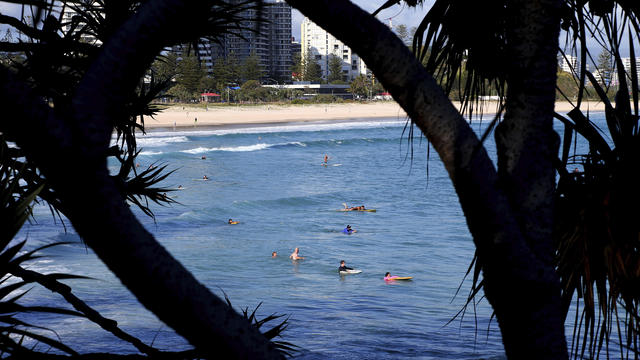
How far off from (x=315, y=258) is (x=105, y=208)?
14195mm

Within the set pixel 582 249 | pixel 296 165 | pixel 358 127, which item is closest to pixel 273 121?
pixel 358 127

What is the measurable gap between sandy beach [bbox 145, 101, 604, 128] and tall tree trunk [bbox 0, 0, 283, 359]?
51110mm

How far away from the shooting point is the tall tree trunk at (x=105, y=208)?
3.10ft

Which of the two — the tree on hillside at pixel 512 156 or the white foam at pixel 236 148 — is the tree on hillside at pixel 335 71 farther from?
the tree on hillside at pixel 512 156

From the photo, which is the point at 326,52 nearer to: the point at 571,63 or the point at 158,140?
the point at 158,140

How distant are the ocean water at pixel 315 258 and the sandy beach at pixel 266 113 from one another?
21.6 meters

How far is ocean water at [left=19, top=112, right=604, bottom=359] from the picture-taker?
8836mm

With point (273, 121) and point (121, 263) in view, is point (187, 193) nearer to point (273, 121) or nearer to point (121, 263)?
point (121, 263)

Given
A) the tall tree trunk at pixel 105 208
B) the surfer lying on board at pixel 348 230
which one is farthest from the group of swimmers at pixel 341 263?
the tall tree trunk at pixel 105 208

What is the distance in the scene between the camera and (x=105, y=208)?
3.15 ft

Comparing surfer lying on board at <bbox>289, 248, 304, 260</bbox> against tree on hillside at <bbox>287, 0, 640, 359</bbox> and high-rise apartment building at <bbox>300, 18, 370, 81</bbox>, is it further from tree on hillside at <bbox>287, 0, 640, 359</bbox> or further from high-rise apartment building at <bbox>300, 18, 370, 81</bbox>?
high-rise apartment building at <bbox>300, 18, 370, 81</bbox>

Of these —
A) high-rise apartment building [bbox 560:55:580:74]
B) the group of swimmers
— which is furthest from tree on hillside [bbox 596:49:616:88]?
the group of swimmers

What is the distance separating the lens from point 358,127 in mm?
57562

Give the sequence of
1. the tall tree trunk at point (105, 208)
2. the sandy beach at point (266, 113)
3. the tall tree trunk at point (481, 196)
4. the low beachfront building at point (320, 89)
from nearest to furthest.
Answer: the tall tree trunk at point (105, 208), the tall tree trunk at point (481, 196), the sandy beach at point (266, 113), the low beachfront building at point (320, 89)
